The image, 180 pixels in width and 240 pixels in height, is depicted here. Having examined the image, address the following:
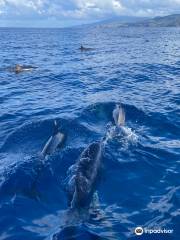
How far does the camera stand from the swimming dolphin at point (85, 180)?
10.9 metres

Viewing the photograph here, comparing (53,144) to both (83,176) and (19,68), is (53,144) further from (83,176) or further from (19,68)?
(19,68)

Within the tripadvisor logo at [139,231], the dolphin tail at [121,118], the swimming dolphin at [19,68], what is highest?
the dolphin tail at [121,118]

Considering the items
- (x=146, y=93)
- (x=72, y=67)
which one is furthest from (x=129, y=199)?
(x=72, y=67)

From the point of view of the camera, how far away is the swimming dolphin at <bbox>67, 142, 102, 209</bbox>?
10867mm

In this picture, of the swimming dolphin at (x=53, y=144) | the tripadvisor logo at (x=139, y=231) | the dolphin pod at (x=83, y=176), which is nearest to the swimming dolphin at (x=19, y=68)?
the swimming dolphin at (x=53, y=144)

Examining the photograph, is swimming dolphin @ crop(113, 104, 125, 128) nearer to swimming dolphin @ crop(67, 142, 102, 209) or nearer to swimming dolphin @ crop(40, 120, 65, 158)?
swimming dolphin @ crop(40, 120, 65, 158)

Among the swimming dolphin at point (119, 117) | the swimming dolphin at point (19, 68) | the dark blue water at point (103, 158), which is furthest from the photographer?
the swimming dolphin at point (19, 68)

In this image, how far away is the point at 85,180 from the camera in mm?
11375

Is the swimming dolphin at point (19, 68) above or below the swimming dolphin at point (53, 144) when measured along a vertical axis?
below

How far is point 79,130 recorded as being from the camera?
1859cm

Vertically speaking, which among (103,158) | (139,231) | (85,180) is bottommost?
(139,231)

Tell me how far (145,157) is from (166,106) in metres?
8.37

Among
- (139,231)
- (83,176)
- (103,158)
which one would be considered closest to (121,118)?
(103,158)

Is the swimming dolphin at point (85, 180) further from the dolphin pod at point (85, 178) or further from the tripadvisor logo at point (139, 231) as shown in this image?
the tripadvisor logo at point (139, 231)
